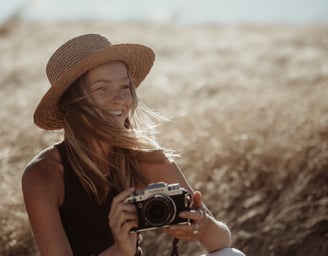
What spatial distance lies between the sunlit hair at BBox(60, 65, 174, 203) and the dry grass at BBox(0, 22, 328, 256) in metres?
1.19

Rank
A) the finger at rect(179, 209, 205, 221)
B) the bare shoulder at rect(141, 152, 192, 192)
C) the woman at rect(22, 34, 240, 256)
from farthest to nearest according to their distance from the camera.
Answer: the bare shoulder at rect(141, 152, 192, 192), the woman at rect(22, 34, 240, 256), the finger at rect(179, 209, 205, 221)

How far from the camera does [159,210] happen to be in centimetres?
280

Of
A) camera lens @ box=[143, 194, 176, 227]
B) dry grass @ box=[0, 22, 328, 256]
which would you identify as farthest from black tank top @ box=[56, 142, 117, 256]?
dry grass @ box=[0, 22, 328, 256]

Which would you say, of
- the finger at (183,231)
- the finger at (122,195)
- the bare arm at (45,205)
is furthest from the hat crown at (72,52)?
the finger at (183,231)

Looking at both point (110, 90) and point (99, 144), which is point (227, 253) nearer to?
point (99, 144)

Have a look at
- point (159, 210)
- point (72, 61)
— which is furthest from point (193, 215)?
point (72, 61)

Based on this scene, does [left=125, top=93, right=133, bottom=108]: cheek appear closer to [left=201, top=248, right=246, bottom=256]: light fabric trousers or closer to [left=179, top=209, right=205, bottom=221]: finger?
[left=179, top=209, right=205, bottom=221]: finger

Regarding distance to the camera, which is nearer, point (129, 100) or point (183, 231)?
point (183, 231)

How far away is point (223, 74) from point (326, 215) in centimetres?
492

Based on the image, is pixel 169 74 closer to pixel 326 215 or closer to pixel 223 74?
pixel 223 74

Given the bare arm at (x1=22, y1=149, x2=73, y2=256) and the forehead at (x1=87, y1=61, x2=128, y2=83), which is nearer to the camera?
the bare arm at (x1=22, y1=149, x2=73, y2=256)

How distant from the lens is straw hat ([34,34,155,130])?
3.18 metres

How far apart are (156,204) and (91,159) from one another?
55 cm

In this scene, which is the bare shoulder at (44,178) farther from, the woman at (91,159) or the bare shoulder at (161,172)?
the bare shoulder at (161,172)
